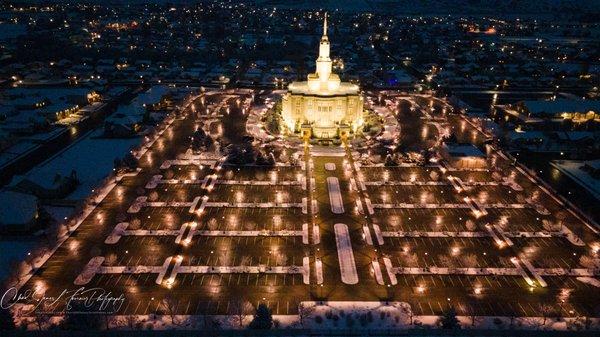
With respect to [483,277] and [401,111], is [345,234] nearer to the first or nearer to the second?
[483,277]

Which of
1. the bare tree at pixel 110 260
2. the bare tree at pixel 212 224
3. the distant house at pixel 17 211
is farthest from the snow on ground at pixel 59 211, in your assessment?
the bare tree at pixel 212 224

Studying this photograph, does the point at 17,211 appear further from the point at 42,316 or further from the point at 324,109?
the point at 324,109

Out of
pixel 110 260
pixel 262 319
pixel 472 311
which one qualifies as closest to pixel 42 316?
pixel 110 260

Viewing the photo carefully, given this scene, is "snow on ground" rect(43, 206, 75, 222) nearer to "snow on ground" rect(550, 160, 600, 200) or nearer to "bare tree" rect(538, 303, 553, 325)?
"bare tree" rect(538, 303, 553, 325)

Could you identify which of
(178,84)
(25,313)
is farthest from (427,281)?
(178,84)

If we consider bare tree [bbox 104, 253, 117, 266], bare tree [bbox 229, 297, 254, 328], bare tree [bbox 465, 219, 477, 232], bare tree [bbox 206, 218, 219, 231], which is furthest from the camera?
bare tree [bbox 206, 218, 219, 231]

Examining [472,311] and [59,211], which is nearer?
[472,311]

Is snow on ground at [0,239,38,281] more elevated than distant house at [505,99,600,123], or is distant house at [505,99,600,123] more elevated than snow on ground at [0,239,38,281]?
distant house at [505,99,600,123]

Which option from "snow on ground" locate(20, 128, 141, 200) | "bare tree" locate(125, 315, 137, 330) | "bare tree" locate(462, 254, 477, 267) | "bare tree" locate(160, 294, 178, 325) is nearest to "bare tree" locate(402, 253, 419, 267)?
"bare tree" locate(462, 254, 477, 267)
